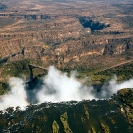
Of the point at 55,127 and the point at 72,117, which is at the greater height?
the point at 72,117

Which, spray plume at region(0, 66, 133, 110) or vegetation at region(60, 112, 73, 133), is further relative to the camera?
spray plume at region(0, 66, 133, 110)

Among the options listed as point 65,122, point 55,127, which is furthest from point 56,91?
point 55,127

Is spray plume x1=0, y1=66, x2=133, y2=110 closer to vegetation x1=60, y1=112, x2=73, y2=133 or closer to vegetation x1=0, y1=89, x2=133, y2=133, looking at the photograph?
vegetation x1=0, y1=89, x2=133, y2=133

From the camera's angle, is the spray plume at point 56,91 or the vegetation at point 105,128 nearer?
the vegetation at point 105,128

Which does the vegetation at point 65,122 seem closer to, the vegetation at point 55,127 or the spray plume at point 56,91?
the vegetation at point 55,127

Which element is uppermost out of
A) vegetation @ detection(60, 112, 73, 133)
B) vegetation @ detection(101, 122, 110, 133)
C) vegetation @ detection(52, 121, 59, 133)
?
vegetation @ detection(101, 122, 110, 133)

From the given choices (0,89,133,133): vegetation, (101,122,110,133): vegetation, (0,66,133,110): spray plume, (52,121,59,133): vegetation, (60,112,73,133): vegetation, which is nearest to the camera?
(101,122,110,133): vegetation

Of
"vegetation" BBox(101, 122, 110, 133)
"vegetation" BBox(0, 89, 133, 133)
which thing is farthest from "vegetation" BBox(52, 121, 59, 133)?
"vegetation" BBox(101, 122, 110, 133)

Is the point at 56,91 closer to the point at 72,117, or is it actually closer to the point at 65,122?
the point at 72,117

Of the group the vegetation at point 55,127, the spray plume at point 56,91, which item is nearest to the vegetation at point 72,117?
the vegetation at point 55,127

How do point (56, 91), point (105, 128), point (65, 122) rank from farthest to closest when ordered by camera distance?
point (56, 91) < point (65, 122) < point (105, 128)
